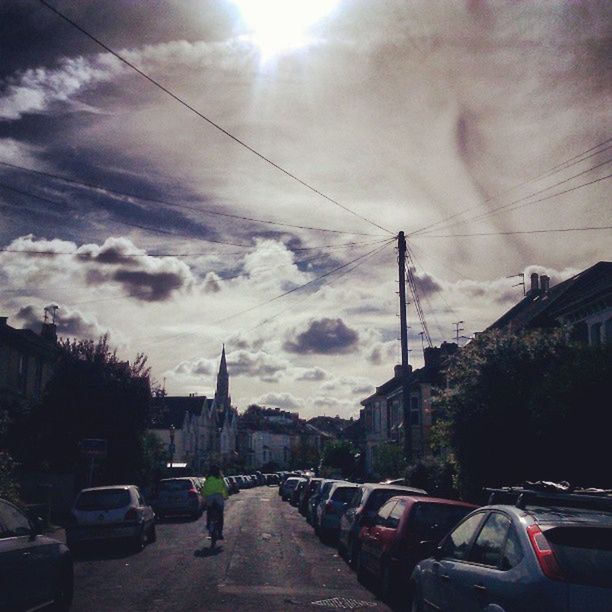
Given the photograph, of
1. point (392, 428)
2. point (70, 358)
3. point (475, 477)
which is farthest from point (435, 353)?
point (475, 477)

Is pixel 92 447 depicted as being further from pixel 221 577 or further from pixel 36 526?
pixel 36 526

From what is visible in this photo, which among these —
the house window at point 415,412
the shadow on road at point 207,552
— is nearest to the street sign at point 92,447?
the shadow on road at point 207,552

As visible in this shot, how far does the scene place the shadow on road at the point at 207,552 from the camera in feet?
56.7

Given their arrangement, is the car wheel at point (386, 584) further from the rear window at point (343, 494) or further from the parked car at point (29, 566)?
the rear window at point (343, 494)

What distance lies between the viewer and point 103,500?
60.3 feet

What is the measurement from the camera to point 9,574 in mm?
8375

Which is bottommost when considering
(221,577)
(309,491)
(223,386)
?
(221,577)

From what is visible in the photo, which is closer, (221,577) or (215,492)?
(221,577)

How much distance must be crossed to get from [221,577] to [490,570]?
810 centimetres

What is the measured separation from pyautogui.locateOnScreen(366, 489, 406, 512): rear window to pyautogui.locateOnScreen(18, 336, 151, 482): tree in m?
18.1

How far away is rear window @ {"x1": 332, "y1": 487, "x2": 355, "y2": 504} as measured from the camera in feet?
71.2

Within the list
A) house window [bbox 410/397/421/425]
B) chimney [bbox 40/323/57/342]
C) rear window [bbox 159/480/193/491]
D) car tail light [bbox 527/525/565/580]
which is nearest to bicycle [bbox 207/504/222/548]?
rear window [bbox 159/480/193/491]

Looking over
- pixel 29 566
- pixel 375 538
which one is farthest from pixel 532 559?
pixel 375 538

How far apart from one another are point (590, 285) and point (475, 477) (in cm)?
992
